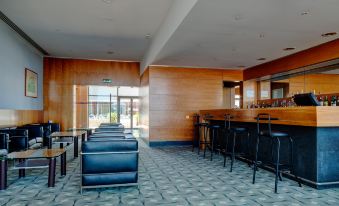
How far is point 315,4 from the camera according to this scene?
14.1 ft

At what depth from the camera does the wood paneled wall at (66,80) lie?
443 inches

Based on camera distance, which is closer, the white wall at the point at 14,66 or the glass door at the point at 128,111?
the white wall at the point at 14,66

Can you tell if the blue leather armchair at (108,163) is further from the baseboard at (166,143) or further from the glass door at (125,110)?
the glass door at (125,110)

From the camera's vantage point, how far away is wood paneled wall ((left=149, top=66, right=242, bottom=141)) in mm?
9578

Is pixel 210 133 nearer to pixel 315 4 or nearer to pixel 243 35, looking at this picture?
pixel 243 35

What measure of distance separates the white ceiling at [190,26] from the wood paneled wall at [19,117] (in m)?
2.44

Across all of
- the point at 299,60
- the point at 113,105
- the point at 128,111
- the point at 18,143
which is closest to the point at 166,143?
the point at 128,111

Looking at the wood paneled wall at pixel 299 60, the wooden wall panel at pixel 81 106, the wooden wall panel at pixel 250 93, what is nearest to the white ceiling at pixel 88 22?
the wooden wall panel at pixel 81 106

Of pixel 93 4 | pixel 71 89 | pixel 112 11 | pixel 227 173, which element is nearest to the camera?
pixel 227 173

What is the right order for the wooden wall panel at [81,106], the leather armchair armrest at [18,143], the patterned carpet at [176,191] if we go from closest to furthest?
the patterned carpet at [176,191] < the leather armchair armrest at [18,143] < the wooden wall panel at [81,106]

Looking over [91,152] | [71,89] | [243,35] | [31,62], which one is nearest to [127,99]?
[71,89]

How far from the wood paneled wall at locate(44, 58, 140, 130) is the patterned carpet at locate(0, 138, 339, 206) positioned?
6422 millimetres

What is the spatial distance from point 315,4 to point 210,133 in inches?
187

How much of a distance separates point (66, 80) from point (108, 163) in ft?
28.1
